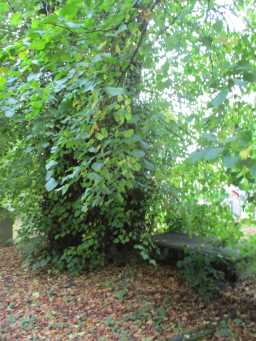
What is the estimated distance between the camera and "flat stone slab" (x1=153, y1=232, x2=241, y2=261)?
515 cm

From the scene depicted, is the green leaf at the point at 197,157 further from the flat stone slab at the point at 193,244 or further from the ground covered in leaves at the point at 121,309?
the flat stone slab at the point at 193,244

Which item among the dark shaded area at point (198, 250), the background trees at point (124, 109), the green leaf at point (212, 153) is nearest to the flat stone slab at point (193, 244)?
the dark shaded area at point (198, 250)

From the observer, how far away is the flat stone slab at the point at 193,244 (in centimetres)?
515

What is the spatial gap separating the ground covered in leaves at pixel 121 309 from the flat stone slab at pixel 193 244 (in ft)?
1.27

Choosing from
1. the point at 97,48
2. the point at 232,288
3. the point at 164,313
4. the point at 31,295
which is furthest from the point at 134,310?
the point at 97,48

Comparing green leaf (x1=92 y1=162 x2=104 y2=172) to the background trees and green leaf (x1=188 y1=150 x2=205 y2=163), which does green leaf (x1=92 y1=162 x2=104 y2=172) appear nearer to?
the background trees

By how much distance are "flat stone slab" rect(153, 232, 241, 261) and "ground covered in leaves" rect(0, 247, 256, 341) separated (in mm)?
386

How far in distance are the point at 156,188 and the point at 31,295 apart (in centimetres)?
219

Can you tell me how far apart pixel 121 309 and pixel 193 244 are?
1227mm

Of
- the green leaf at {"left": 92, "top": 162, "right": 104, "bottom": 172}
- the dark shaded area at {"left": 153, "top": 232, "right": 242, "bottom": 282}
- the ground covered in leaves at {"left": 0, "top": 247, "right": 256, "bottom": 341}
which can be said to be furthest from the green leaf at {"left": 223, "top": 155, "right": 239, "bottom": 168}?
the dark shaded area at {"left": 153, "top": 232, "right": 242, "bottom": 282}

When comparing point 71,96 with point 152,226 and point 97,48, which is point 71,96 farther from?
point 152,226

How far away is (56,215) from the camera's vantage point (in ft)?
22.0

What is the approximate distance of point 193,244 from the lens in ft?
18.5

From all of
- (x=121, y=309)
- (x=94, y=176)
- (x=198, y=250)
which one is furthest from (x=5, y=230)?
(x=94, y=176)
